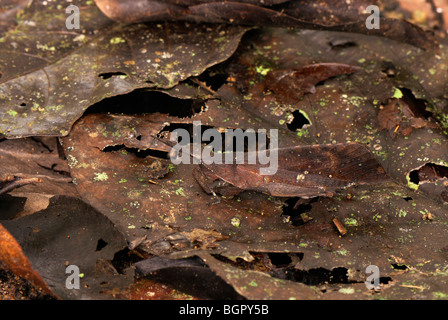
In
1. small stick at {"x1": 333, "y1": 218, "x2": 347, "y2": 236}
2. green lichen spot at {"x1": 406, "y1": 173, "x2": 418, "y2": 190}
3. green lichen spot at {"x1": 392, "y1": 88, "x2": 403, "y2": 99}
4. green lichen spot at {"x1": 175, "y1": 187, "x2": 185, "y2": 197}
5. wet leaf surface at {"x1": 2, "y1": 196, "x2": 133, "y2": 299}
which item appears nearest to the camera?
wet leaf surface at {"x1": 2, "y1": 196, "x2": 133, "y2": 299}

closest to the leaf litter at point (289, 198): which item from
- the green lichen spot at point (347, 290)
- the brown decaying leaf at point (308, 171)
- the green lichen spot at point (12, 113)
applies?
the green lichen spot at point (347, 290)

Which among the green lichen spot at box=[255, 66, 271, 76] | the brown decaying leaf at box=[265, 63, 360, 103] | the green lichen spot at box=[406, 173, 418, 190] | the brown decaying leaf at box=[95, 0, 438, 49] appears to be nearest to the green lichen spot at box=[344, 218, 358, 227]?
the green lichen spot at box=[406, 173, 418, 190]

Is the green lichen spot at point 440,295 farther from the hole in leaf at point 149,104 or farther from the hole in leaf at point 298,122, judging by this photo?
the hole in leaf at point 149,104

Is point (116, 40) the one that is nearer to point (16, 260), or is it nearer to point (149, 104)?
point (149, 104)

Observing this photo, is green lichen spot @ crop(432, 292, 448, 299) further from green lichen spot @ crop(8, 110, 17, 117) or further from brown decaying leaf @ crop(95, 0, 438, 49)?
green lichen spot @ crop(8, 110, 17, 117)

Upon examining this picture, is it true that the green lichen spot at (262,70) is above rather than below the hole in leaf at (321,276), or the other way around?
above

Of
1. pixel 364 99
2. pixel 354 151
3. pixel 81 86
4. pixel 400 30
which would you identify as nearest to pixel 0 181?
pixel 81 86
